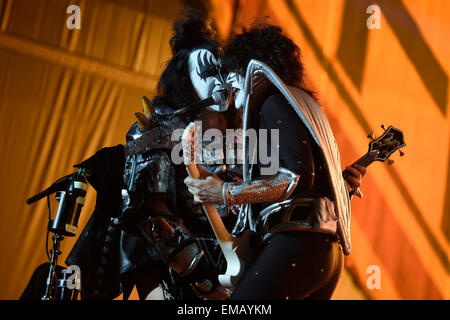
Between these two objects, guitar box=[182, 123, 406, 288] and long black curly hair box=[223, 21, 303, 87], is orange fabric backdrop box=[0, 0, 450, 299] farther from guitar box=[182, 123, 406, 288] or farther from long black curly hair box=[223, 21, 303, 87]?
guitar box=[182, 123, 406, 288]

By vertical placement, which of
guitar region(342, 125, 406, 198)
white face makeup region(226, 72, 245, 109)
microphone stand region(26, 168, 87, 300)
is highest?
white face makeup region(226, 72, 245, 109)

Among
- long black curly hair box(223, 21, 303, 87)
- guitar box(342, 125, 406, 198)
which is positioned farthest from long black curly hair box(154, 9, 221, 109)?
guitar box(342, 125, 406, 198)

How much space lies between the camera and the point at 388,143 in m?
2.22

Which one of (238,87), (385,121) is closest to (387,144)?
(238,87)

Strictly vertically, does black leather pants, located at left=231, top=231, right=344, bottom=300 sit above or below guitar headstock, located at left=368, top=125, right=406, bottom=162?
below

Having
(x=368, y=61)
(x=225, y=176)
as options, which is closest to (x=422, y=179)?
(x=368, y=61)

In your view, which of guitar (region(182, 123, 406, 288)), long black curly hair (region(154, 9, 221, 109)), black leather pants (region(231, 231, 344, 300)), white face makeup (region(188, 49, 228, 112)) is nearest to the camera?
black leather pants (region(231, 231, 344, 300))

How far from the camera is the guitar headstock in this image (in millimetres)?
2207

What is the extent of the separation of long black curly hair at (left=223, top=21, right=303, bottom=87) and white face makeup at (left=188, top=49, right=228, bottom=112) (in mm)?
505

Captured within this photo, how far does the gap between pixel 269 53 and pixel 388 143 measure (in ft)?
2.42

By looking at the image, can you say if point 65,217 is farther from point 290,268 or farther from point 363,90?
point 363,90

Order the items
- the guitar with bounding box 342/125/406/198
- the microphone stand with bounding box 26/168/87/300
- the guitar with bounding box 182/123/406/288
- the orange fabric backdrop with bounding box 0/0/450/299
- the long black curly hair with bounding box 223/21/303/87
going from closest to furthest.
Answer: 1. the guitar with bounding box 182/123/406/288
2. the long black curly hair with bounding box 223/21/303/87
3. the microphone stand with bounding box 26/168/87/300
4. the guitar with bounding box 342/125/406/198
5. the orange fabric backdrop with bounding box 0/0/450/299
